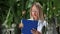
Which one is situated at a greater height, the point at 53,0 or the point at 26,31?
the point at 53,0

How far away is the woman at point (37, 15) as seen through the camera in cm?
80

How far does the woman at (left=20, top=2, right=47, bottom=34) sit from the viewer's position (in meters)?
0.80

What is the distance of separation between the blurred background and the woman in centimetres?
2

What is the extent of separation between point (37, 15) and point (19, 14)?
0.10 m

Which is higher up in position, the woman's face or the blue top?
the woman's face

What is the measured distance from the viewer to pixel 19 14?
82 cm

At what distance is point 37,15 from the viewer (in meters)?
0.81

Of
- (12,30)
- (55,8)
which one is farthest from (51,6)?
(12,30)

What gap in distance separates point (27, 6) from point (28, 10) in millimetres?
23

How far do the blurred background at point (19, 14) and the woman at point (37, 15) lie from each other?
0.06 feet

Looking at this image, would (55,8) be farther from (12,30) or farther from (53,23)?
(12,30)

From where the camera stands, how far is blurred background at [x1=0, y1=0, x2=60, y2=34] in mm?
794

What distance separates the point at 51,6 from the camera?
2.63 ft

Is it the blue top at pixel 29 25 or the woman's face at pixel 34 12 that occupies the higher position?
the woman's face at pixel 34 12
